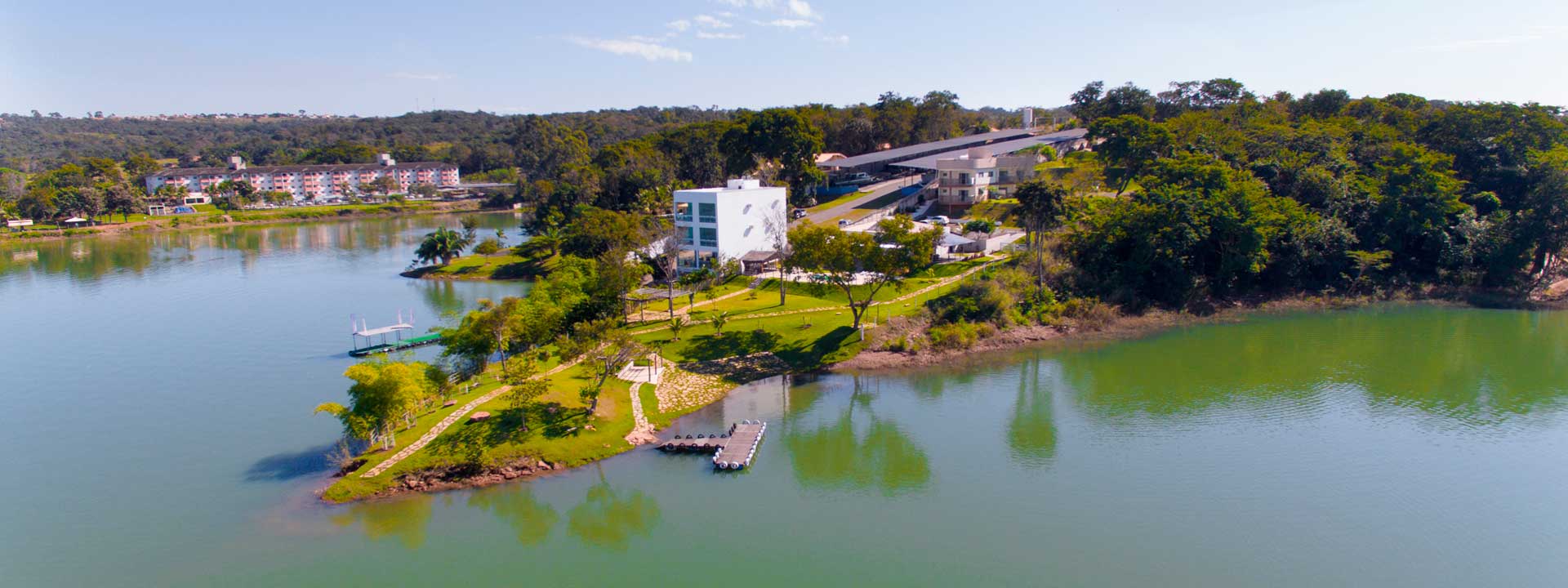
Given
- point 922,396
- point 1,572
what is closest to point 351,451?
point 1,572

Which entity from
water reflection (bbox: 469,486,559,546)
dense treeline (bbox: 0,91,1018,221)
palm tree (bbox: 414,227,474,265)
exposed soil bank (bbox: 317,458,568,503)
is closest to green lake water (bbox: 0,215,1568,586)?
water reflection (bbox: 469,486,559,546)

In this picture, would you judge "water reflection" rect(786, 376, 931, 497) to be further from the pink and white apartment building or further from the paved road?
the pink and white apartment building

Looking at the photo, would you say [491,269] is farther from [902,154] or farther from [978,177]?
[902,154]

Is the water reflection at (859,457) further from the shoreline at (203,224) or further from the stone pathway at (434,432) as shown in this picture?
the shoreline at (203,224)

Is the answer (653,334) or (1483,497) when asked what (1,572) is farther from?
(1483,497)

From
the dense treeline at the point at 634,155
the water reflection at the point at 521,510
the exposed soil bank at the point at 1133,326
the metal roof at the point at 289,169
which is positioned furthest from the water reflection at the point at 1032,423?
the metal roof at the point at 289,169

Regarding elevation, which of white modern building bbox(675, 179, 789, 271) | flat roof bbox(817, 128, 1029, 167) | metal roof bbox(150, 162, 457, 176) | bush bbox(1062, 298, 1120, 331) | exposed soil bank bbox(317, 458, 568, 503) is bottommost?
exposed soil bank bbox(317, 458, 568, 503)
